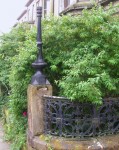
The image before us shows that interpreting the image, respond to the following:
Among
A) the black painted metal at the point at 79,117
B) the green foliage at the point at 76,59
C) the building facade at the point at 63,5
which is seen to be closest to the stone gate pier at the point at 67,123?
the black painted metal at the point at 79,117

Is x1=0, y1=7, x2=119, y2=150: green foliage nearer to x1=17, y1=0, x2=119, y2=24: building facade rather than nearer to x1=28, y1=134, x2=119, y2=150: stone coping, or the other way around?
x1=28, y1=134, x2=119, y2=150: stone coping

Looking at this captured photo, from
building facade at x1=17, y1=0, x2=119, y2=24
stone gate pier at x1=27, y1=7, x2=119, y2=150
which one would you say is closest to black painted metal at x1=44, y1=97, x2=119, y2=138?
stone gate pier at x1=27, y1=7, x2=119, y2=150

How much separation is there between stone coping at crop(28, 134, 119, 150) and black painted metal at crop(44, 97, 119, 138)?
0.30 ft

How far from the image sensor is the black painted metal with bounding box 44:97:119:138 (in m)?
4.58

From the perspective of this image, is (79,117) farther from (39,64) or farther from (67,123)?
(39,64)

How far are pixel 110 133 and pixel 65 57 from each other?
5.31 feet

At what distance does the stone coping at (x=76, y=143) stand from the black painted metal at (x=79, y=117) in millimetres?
93

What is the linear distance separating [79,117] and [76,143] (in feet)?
1.38

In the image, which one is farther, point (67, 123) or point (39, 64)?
point (39, 64)

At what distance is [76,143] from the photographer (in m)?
4.52

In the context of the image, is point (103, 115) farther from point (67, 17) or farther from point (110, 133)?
point (67, 17)

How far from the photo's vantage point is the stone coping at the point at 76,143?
14.7 feet

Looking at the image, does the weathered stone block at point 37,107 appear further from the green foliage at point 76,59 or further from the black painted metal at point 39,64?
the green foliage at point 76,59

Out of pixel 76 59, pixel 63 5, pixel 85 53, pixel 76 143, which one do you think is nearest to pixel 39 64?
pixel 76 59
